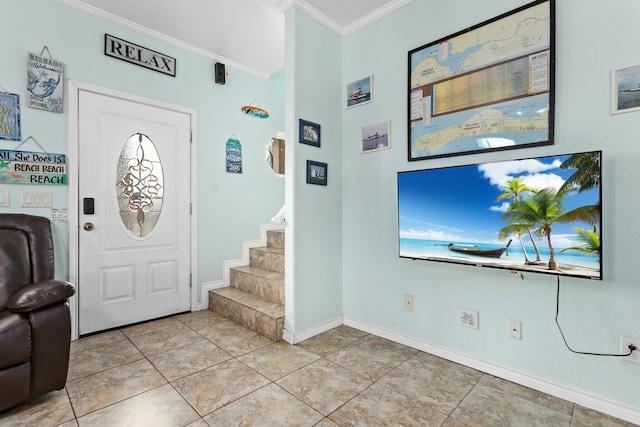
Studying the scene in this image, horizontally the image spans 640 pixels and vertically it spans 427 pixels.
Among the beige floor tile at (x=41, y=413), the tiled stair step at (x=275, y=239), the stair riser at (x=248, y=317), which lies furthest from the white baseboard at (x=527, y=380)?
the beige floor tile at (x=41, y=413)

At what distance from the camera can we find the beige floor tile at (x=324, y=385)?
170 cm

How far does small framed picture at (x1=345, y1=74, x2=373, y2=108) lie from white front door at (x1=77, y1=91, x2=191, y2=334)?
5.37 ft

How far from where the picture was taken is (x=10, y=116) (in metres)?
2.22

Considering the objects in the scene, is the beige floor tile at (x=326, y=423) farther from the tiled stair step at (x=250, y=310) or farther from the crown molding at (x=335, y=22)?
the crown molding at (x=335, y=22)


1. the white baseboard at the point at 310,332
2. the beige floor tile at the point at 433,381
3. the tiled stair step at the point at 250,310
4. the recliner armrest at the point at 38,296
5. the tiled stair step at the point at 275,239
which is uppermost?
the tiled stair step at the point at 275,239

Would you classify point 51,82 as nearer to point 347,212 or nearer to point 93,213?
point 93,213

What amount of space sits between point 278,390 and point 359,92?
7.76 ft

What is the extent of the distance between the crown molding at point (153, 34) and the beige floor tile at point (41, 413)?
9.25 feet

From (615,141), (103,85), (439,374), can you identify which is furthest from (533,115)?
(103,85)

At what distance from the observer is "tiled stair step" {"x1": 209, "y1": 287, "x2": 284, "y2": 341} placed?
8.23 feet

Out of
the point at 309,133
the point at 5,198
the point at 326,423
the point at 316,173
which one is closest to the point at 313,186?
the point at 316,173

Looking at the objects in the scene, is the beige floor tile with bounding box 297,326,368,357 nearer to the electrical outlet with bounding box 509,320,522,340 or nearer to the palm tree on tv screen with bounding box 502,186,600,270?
the electrical outlet with bounding box 509,320,522,340

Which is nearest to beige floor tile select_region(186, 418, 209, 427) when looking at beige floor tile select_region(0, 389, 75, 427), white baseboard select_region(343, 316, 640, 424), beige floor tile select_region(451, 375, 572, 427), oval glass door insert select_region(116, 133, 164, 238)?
beige floor tile select_region(0, 389, 75, 427)

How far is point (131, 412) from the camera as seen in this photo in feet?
5.24
